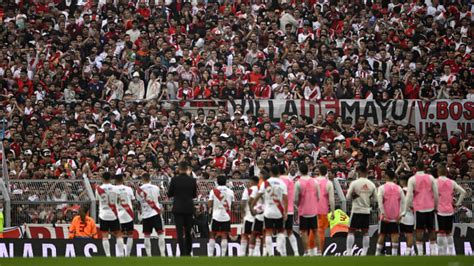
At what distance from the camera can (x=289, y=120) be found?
31703 millimetres

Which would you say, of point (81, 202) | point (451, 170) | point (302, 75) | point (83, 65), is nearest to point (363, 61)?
point (302, 75)

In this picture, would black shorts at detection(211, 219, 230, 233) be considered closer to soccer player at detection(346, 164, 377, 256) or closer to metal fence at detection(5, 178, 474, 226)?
metal fence at detection(5, 178, 474, 226)

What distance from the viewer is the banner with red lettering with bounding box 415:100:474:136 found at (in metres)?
33.1

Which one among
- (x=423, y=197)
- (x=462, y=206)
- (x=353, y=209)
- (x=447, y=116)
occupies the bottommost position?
(x=462, y=206)

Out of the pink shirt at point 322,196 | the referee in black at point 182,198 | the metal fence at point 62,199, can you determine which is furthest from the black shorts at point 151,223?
the pink shirt at point 322,196

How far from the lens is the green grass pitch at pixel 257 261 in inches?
769

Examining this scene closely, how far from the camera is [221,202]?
24656mm

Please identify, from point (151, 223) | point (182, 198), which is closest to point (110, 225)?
point (151, 223)

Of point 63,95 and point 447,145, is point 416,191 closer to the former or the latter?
point 447,145

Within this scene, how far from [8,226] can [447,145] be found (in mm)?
11975

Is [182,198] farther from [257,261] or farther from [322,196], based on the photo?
[257,261]

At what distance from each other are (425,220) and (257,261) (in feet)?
17.1

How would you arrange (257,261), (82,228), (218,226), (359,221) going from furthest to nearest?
(82,228) → (218,226) → (359,221) → (257,261)

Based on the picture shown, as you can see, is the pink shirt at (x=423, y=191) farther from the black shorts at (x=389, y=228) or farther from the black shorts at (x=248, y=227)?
the black shorts at (x=248, y=227)
